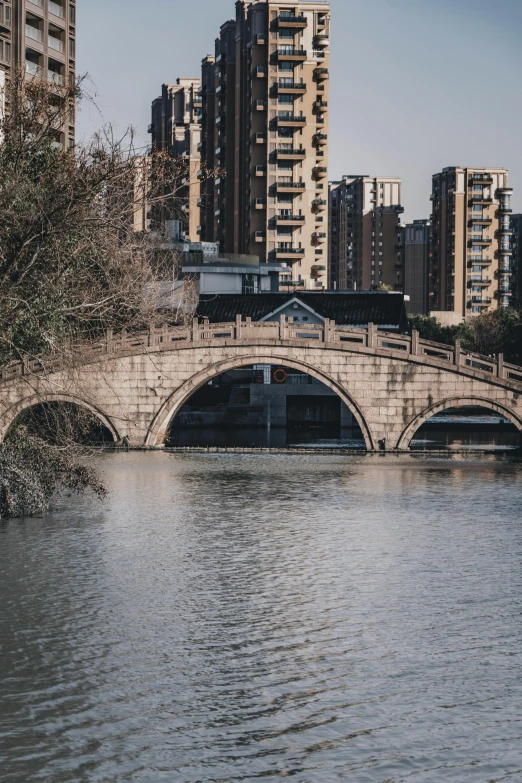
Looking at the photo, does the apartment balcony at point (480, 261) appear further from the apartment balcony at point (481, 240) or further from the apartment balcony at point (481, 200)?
the apartment balcony at point (481, 200)

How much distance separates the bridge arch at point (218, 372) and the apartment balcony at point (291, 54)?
58.5 m

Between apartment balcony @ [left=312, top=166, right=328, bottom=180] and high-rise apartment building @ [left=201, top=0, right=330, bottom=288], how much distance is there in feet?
0.29

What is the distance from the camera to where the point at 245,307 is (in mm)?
74000

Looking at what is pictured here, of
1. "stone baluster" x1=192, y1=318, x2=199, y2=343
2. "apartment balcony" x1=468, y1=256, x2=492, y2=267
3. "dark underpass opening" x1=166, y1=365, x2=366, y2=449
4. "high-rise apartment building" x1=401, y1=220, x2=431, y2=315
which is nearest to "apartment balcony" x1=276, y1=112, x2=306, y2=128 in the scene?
"dark underpass opening" x1=166, y1=365, x2=366, y2=449

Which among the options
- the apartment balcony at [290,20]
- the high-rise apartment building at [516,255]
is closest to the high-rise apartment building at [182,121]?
the apartment balcony at [290,20]

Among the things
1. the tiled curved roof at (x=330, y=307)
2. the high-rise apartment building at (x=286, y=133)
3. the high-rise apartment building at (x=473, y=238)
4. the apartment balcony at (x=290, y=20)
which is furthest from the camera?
the high-rise apartment building at (x=473, y=238)

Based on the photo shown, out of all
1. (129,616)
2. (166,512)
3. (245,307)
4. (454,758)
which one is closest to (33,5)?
(245,307)

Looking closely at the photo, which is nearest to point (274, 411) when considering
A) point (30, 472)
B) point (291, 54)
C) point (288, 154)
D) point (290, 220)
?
point (290, 220)

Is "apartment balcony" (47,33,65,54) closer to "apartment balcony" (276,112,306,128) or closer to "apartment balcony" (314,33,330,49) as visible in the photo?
"apartment balcony" (276,112,306,128)

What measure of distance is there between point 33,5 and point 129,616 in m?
49.5

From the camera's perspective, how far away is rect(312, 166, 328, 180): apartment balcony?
343 ft

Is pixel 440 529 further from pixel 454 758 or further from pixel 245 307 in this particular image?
pixel 245 307

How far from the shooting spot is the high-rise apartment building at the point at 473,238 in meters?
149

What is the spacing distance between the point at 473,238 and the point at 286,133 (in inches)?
2067
